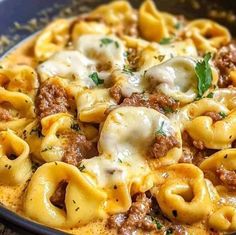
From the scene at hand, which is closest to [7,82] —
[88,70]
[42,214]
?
[88,70]

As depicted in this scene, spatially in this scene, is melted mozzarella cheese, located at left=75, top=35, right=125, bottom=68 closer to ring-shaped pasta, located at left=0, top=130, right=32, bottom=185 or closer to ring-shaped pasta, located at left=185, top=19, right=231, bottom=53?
ring-shaped pasta, located at left=185, top=19, right=231, bottom=53

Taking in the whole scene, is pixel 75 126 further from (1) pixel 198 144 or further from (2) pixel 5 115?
(1) pixel 198 144

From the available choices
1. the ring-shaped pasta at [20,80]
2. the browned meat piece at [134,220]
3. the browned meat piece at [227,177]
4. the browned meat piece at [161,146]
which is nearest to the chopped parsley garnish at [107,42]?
the ring-shaped pasta at [20,80]

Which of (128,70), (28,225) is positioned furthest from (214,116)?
(28,225)

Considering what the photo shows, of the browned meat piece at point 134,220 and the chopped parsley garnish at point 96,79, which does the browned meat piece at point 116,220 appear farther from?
the chopped parsley garnish at point 96,79

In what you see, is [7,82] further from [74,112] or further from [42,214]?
[42,214]

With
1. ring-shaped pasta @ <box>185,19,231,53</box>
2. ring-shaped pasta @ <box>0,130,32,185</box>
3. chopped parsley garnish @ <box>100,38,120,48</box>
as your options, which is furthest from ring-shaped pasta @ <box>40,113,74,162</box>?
ring-shaped pasta @ <box>185,19,231,53</box>
